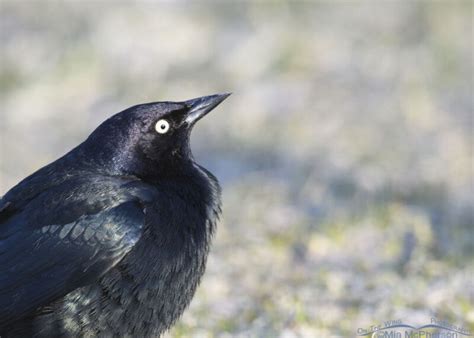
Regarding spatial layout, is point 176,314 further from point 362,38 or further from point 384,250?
point 362,38

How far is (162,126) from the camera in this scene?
186 inches

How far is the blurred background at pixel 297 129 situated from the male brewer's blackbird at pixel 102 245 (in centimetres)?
97

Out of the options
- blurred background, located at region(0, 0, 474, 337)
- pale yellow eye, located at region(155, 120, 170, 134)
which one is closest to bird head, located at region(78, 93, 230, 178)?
pale yellow eye, located at region(155, 120, 170, 134)

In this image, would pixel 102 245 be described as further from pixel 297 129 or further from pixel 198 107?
pixel 297 129

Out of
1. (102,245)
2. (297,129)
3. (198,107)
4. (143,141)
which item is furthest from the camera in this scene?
(297,129)

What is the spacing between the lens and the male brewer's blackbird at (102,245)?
13.5 feet

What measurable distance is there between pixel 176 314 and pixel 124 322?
32cm

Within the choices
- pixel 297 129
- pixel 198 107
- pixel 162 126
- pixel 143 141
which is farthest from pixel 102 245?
pixel 297 129

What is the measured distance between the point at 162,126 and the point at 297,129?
3921mm

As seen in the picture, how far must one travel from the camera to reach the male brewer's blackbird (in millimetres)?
4113

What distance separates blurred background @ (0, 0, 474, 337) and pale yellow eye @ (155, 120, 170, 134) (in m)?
1.27

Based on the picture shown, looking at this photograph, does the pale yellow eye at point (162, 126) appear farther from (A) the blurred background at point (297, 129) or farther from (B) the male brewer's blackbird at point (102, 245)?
(A) the blurred background at point (297, 129)

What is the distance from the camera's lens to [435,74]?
9.29 metres

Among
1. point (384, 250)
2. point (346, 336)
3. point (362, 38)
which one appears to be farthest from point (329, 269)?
point (362, 38)
